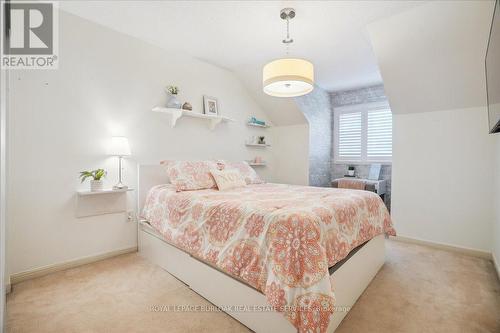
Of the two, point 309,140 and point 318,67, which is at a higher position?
point 318,67

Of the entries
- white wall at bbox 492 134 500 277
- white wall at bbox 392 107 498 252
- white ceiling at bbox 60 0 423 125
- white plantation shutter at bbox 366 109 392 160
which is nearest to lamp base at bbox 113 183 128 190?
white ceiling at bbox 60 0 423 125

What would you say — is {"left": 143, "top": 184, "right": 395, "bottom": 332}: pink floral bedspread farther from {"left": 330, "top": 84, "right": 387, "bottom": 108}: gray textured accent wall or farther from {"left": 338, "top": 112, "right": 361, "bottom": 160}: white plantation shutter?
{"left": 330, "top": 84, "right": 387, "bottom": 108}: gray textured accent wall

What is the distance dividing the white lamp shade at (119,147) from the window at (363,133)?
12.5 ft

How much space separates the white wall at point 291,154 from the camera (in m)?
4.33

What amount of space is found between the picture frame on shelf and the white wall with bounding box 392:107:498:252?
2528mm

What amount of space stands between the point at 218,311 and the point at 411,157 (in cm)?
302

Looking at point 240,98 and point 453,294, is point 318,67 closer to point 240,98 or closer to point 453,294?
point 240,98

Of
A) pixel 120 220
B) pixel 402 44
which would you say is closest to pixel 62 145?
pixel 120 220

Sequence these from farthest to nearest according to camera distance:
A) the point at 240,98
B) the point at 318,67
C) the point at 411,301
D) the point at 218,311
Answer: the point at 240,98
the point at 318,67
the point at 411,301
the point at 218,311

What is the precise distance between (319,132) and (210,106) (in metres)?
2.16

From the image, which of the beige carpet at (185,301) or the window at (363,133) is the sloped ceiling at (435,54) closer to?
the window at (363,133)

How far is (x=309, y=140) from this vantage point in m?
4.30

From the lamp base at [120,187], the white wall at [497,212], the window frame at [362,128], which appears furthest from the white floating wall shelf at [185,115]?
the white wall at [497,212]

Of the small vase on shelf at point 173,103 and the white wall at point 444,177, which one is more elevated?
the small vase on shelf at point 173,103
